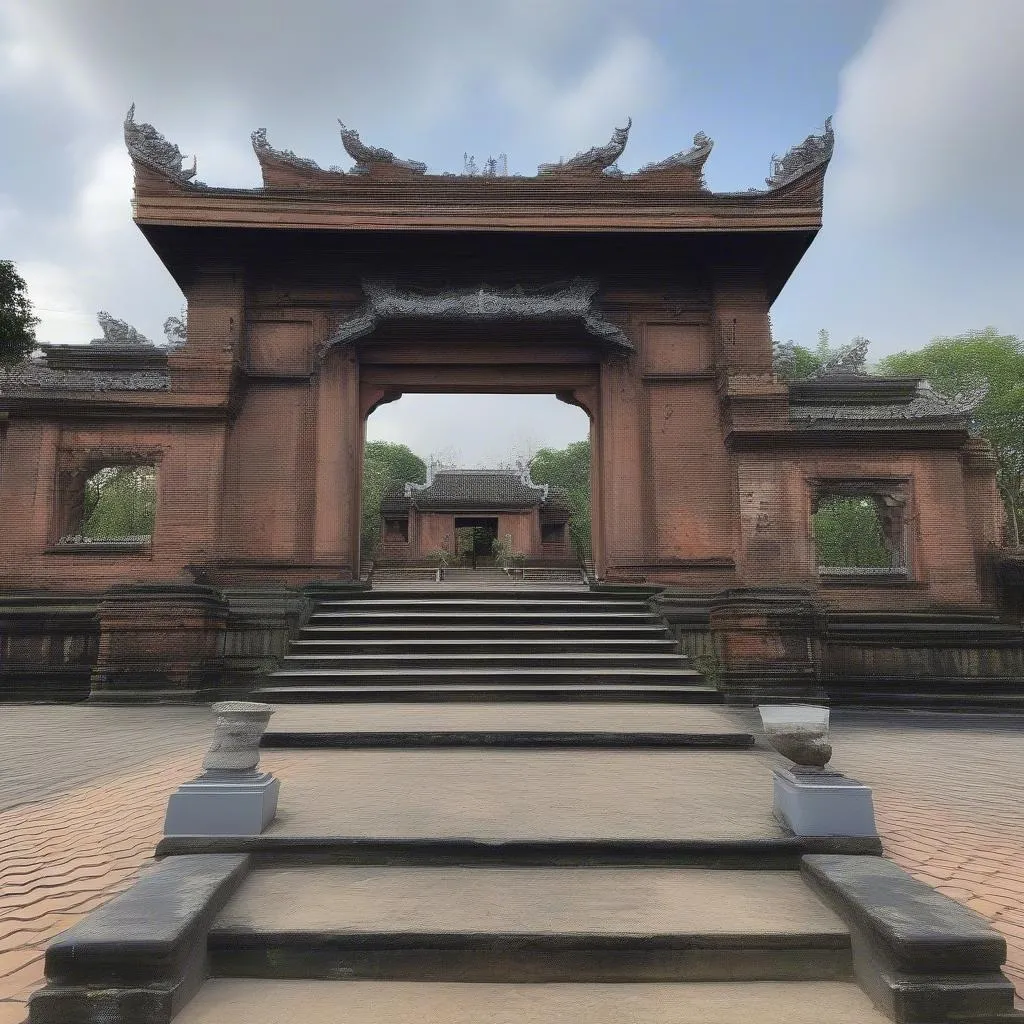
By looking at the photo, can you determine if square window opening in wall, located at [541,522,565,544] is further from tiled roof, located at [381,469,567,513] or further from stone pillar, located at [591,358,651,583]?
stone pillar, located at [591,358,651,583]

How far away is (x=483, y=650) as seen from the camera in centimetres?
852

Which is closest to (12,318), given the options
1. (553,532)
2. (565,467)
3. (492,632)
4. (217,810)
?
(492,632)

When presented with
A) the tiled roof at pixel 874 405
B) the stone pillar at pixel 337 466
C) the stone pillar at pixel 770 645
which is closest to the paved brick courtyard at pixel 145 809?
the stone pillar at pixel 770 645

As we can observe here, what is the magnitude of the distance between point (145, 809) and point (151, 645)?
4.43m

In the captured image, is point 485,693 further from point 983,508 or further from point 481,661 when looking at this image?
point 983,508

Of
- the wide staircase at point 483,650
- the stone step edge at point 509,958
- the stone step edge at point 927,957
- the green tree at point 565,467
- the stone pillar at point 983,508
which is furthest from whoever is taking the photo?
the green tree at point 565,467

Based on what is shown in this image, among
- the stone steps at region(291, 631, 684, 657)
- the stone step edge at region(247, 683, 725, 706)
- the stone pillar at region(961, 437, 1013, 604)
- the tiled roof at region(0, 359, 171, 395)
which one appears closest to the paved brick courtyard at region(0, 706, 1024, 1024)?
the stone step edge at region(247, 683, 725, 706)

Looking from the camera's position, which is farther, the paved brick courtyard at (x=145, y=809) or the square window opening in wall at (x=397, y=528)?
the square window opening in wall at (x=397, y=528)

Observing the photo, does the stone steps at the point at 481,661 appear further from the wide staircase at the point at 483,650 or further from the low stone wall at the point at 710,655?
the low stone wall at the point at 710,655

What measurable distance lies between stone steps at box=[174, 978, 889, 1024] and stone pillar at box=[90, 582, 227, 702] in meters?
5.88

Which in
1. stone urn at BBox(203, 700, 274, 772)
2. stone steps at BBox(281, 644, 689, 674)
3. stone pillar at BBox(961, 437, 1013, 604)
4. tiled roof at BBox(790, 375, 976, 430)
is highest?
tiled roof at BBox(790, 375, 976, 430)

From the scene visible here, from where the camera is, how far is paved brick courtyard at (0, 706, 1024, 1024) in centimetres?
284

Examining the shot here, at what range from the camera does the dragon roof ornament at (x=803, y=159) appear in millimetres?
11070

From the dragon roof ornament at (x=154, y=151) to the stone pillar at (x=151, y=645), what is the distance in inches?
265
